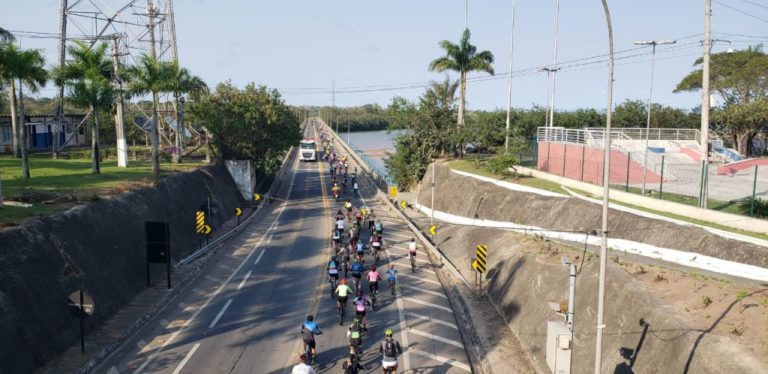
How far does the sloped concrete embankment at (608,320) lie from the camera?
11.6m

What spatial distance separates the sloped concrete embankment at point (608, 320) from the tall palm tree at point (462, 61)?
118ft

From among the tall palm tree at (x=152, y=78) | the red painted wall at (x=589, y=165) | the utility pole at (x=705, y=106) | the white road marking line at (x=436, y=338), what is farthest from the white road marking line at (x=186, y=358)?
the red painted wall at (x=589, y=165)

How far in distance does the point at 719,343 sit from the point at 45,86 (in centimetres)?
4020

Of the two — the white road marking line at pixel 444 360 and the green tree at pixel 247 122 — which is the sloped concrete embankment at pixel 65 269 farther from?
the green tree at pixel 247 122

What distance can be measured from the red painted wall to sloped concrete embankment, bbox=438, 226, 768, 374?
1203 centimetres

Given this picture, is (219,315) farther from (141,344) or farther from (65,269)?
(65,269)

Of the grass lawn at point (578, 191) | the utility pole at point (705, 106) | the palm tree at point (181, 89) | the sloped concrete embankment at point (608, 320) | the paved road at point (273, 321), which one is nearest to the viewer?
the sloped concrete embankment at point (608, 320)

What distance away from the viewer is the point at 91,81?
108ft

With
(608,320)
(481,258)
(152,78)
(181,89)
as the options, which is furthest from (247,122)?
(608,320)

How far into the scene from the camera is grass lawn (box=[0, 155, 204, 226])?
20.9 m

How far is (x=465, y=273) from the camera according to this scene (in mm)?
27406

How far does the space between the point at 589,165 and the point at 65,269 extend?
30025mm

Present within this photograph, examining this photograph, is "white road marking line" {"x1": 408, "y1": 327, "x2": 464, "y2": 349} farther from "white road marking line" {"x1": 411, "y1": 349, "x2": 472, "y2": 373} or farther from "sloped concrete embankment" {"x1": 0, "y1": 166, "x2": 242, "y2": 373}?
"sloped concrete embankment" {"x1": 0, "y1": 166, "x2": 242, "y2": 373}

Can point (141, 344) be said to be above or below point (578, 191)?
below
